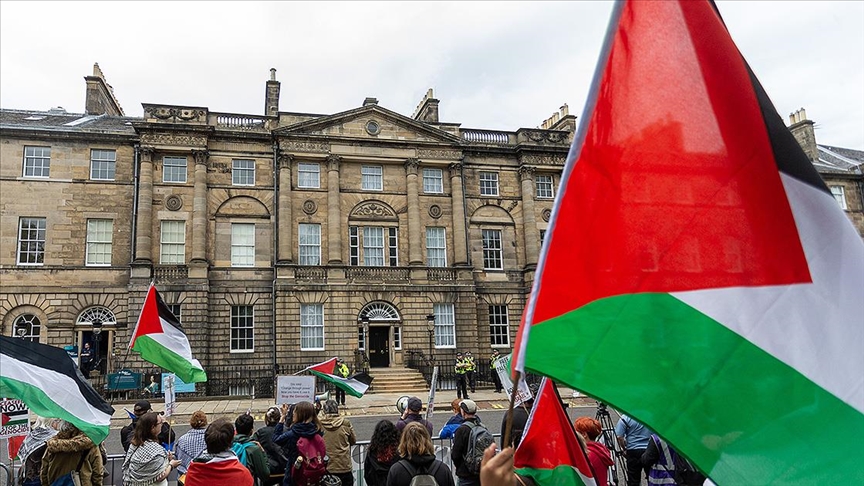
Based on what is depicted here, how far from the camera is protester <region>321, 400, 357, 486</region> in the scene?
280 inches

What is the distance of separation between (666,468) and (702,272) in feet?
15.0

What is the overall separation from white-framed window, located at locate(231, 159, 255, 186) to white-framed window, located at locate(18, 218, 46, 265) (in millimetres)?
9325

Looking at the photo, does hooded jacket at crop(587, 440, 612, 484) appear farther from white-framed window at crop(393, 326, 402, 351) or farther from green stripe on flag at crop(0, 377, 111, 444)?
white-framed window at crop(393, 326, 402, 351)

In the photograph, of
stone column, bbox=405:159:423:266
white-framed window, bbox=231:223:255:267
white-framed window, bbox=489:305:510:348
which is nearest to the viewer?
white-framed window, bbox=231:223:255:267

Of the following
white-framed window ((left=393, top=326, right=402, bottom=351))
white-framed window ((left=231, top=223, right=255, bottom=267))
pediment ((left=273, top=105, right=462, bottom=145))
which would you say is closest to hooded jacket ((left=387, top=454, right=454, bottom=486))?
white-framed window ((left=393, top=326, right=402, bottom=351))

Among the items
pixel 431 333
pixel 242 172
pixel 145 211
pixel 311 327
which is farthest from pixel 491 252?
pixel 145 211

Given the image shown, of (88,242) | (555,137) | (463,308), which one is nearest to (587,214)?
(463,308)

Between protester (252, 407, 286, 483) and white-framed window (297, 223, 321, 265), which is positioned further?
white-framed window (297, 223, 321, 265)

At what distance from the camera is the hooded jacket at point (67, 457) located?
6.05m

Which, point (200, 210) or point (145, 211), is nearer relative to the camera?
point (145, 211)

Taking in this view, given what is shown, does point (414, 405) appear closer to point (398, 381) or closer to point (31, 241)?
point (398, 381)

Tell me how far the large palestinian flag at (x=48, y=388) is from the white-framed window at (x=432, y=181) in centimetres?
2835

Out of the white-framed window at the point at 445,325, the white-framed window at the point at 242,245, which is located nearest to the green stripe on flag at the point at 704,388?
the white-framed window at the point at 445,325

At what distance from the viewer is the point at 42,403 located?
6.02m
